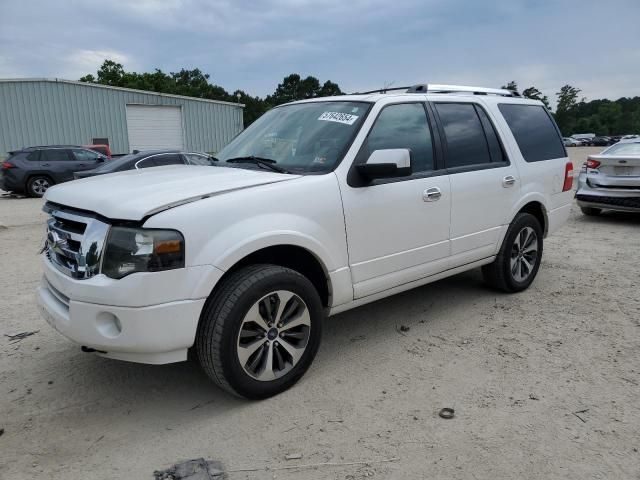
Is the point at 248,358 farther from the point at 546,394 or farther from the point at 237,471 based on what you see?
the point at 546,394

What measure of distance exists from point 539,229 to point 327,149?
277 cm

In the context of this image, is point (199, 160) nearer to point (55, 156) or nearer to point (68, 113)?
point (55, 156)

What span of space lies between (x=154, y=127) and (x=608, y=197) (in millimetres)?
23963

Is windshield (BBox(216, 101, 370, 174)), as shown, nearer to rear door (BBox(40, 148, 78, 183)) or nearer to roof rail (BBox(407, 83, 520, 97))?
roof rail (BBox(407, 83, 520, 97))

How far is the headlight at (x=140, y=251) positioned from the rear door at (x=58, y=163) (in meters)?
15.2

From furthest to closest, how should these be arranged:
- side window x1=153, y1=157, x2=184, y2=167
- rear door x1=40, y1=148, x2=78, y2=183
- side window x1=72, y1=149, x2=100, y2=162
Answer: side window x1=72, y1=149, x2=100, y2=162
rear door x1=40, y1=148, x2=78, y2=183
side window x1=153, y1=157, x2=184, y2=167

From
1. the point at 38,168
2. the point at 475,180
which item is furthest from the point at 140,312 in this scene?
the point at 38,168

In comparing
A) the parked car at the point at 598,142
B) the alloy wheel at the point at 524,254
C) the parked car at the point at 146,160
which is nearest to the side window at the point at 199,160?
the parked car at the point at 146,160

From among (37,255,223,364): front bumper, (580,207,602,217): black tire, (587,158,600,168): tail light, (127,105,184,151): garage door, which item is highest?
(127,105,184,151): garage door

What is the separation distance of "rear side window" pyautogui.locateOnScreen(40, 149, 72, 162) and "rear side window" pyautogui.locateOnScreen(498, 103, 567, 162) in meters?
15.3

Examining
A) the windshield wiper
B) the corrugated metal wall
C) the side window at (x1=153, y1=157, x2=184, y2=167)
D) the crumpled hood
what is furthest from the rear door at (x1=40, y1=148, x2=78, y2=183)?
the crumpled hood

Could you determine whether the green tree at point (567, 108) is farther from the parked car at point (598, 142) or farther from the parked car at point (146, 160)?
the parked car at point (146, 160)

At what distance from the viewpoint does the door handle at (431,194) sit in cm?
385

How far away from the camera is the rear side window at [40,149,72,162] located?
16109mm
